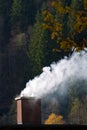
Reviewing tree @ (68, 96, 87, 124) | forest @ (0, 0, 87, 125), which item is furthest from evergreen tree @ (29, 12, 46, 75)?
tree @ (68, 96, 87, 124)

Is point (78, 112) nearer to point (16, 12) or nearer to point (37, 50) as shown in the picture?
point (37, 50)

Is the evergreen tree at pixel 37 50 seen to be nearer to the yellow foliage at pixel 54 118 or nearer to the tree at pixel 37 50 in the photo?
the tree at pixel 37 50

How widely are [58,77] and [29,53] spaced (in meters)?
→ 46.1

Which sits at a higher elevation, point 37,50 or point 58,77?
point 37,50

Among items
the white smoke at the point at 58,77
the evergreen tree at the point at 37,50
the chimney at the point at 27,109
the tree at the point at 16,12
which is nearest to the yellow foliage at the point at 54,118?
the white smoke at the point at 58,77

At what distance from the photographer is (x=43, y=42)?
9756 cm

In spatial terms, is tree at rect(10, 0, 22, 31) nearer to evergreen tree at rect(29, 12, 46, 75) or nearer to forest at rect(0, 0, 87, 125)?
forest at rect(0, 0, 87, 125)

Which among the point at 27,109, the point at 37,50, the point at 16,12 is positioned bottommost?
the point at 27,109

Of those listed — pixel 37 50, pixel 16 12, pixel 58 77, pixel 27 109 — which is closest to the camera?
pixel 27 109

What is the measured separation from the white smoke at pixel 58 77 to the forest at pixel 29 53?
267cm

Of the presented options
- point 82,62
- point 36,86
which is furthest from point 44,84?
point 82,62

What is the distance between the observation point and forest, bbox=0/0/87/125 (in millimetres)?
87312

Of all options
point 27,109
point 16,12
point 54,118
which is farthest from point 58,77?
point 16,12

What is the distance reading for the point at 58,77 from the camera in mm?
62062
